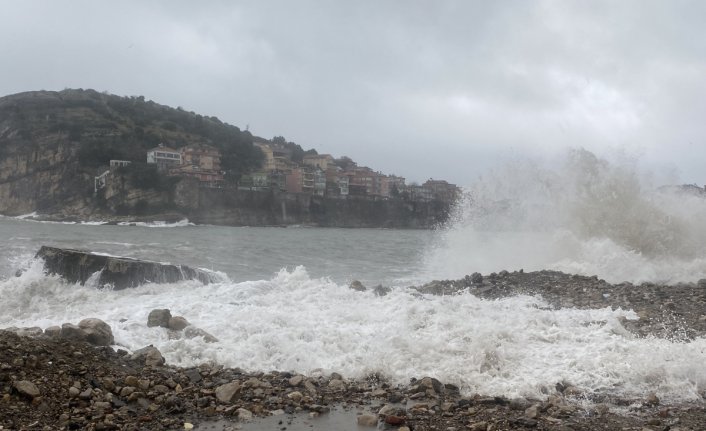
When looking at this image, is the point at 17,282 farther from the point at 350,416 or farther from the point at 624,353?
the point at 624,353

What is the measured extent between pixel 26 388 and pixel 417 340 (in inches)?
186

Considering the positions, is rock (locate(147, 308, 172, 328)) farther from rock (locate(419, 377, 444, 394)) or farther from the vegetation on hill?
the vegetation on hill

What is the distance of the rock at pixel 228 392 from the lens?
6.07 m

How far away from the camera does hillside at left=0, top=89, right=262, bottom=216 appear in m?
78.9

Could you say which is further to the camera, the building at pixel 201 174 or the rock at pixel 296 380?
the building at pixel 201 174

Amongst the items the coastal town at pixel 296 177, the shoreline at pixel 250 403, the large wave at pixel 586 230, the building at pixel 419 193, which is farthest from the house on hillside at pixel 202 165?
the shoreline at pixel 250 403

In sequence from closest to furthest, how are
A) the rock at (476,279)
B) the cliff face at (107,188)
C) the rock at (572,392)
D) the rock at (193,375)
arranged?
the rock at (572,392), the rock at (193,375), the rock at (476,279), the cliff face at (107,188)

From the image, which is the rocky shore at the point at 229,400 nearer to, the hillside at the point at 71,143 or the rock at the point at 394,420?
the rock at the point at 394,420

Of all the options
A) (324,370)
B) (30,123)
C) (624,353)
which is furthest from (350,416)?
(30,123)

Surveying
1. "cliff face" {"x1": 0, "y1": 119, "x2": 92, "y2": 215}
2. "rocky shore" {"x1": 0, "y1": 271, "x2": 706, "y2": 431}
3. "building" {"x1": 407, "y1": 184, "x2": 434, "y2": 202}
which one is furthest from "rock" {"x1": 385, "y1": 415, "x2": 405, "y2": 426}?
"building" {"x1": 407, "y1": 184, "x2": 434, "y2": 202}

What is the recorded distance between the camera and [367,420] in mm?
5621

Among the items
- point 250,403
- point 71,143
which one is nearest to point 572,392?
point 250,403

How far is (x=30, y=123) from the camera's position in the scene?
8688cm

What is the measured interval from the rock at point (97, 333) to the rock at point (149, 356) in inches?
19.1
